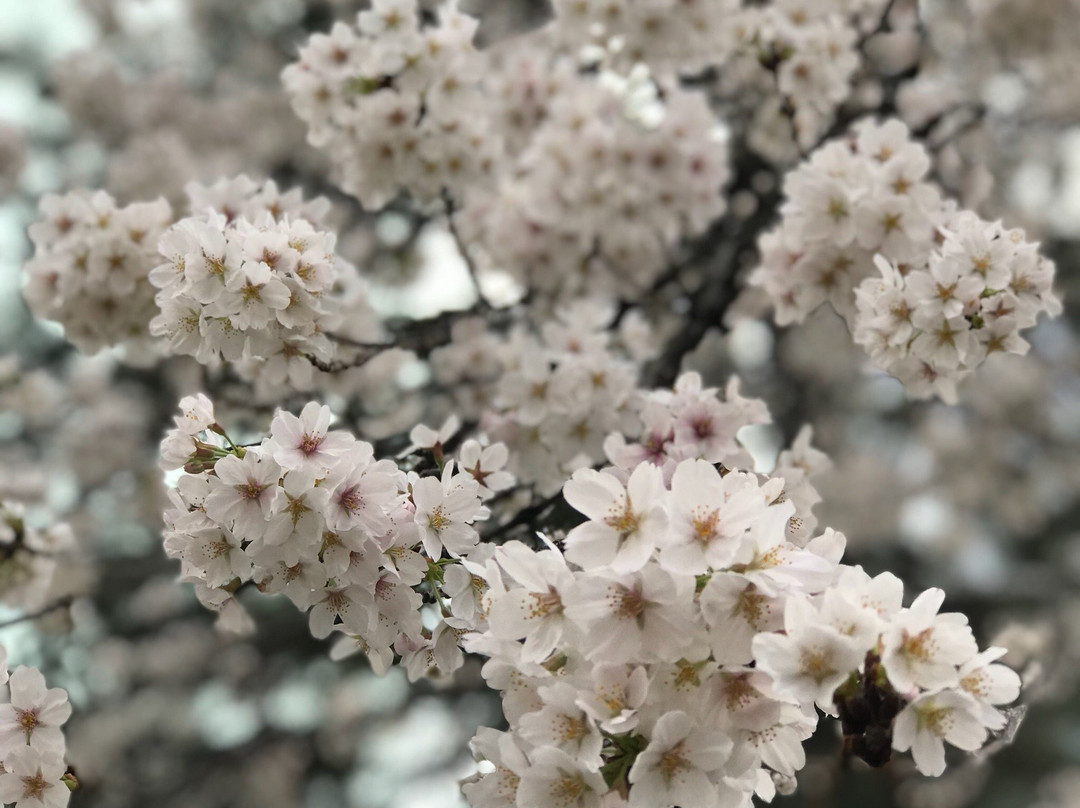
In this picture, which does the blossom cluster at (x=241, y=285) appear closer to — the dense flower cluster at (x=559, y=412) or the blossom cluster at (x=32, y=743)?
the blossom cluster at (x=32, y=743)

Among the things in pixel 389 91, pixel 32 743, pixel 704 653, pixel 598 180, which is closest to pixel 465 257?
pixel 389 91

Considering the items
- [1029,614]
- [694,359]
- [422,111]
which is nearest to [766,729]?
[422,111]

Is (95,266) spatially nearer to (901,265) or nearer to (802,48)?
(901,265)

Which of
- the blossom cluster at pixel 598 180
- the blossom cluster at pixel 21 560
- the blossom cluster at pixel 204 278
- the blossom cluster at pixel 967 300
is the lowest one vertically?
the blossom cluster at pixel 21 560

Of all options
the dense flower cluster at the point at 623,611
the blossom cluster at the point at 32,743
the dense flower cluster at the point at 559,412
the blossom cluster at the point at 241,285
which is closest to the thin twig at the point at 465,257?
the dense flower cluster at the point at 559,412

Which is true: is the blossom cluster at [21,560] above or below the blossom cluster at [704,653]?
below

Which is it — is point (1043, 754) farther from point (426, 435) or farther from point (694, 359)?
point (426, 435)
